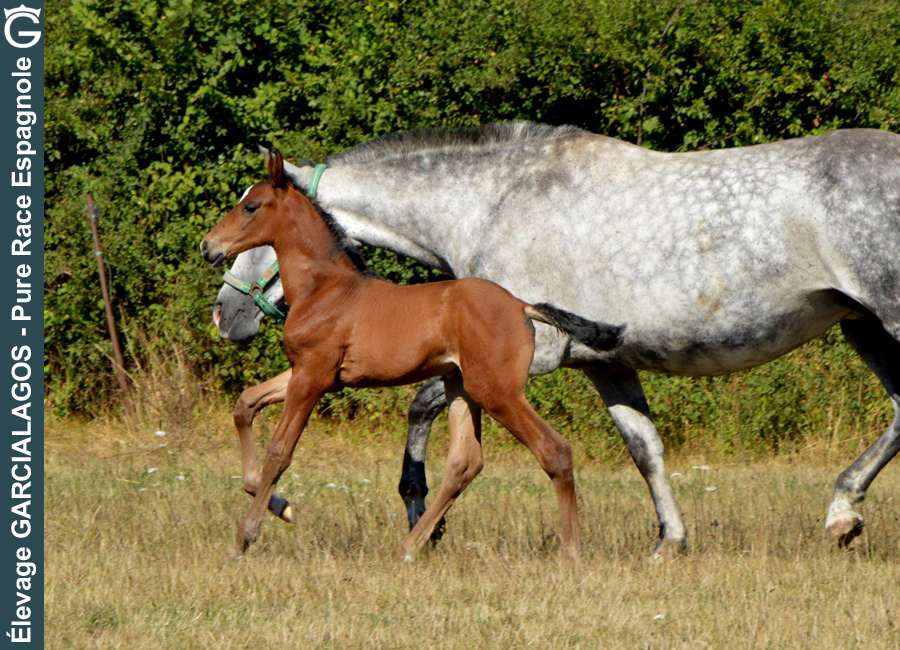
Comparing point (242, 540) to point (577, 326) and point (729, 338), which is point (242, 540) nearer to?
point (577, 326)

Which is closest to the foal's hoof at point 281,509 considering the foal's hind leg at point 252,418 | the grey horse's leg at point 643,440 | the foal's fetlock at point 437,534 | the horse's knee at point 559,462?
the foal's hind leg at point 252,418

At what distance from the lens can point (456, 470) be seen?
5.21 metres

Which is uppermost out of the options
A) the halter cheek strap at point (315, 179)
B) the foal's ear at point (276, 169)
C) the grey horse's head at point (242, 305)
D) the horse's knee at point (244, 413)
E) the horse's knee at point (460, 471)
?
the foal's ear at point (276, 169)

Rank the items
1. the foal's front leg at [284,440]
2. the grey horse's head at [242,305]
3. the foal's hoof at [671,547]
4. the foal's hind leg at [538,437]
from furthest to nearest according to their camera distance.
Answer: the grey horse's head at [242,305], the foal's hoof at [671,547], the foal's front leg at [284,440], the foal's hind leg at [538,437]

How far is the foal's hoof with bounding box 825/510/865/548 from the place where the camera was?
5332mm

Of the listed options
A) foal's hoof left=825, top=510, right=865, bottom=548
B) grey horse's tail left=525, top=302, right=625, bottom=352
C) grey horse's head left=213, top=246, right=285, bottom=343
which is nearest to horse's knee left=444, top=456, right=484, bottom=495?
grey horse's tail left=525, top=302, right=625, bottom=352

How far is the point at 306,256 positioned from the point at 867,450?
279cm

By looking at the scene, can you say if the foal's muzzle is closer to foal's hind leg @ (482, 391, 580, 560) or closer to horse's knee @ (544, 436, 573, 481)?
foal's hind leg @ (482, 391, 580, 560)

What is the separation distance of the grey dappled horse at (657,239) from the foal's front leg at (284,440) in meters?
0.89

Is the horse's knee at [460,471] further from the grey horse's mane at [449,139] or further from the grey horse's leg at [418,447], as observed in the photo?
the grey horse's mane at [449,139]

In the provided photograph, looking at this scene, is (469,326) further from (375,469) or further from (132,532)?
(375,469)

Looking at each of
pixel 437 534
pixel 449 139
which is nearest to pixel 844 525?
pixel 437 534

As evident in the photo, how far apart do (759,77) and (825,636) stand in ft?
16.7

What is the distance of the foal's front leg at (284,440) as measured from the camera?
507cm
